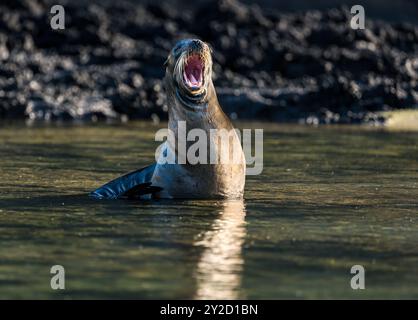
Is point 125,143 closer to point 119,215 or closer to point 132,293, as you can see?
point 119,215

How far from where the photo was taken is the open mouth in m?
12.2

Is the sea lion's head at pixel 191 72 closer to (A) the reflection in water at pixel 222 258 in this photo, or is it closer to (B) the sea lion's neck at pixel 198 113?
(B) the sea lion's neck at pixel 198 113

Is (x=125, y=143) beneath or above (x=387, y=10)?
beneath

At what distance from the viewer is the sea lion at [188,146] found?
39.7 feet

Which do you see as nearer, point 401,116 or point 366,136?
point 366,136

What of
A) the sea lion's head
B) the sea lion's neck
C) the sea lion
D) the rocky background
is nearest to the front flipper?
the sea lion

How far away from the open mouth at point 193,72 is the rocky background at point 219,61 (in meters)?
12.2

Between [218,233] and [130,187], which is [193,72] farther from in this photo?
[218,233]

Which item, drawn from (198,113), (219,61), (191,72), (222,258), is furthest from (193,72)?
(219,61)

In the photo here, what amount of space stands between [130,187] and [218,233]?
7.86 ft

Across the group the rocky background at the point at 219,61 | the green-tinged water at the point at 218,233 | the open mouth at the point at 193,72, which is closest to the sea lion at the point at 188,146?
the open mouth at the point at 193,72

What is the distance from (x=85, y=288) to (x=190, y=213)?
3188 mm

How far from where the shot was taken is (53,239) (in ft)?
31.8

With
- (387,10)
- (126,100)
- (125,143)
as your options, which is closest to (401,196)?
(125,143)
